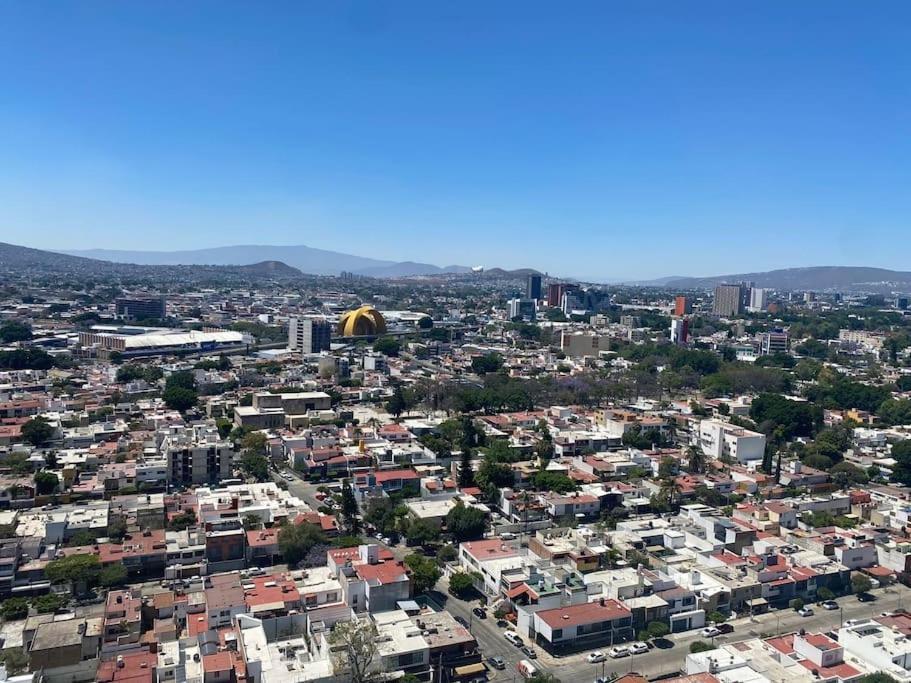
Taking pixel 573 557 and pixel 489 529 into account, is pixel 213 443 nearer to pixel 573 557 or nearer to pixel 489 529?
pixel 489 529

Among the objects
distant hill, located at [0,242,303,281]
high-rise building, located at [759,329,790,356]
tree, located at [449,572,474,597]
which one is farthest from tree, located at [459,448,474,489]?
distant hill, located at [0,242,303,281]

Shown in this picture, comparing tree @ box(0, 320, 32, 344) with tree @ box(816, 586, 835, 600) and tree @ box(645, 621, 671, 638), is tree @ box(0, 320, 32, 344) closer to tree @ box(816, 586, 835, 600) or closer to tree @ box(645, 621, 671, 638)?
tree @ box(645, 621, 671, 638)

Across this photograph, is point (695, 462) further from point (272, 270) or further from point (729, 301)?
point (272, 270)

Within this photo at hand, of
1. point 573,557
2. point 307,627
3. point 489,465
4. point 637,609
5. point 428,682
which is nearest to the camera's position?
point 428,682

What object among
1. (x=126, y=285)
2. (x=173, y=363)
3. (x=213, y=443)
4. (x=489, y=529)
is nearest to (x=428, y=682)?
(x=489, y=529)

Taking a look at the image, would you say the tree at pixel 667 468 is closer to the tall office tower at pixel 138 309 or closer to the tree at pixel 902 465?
the tree at pixel 902 465
